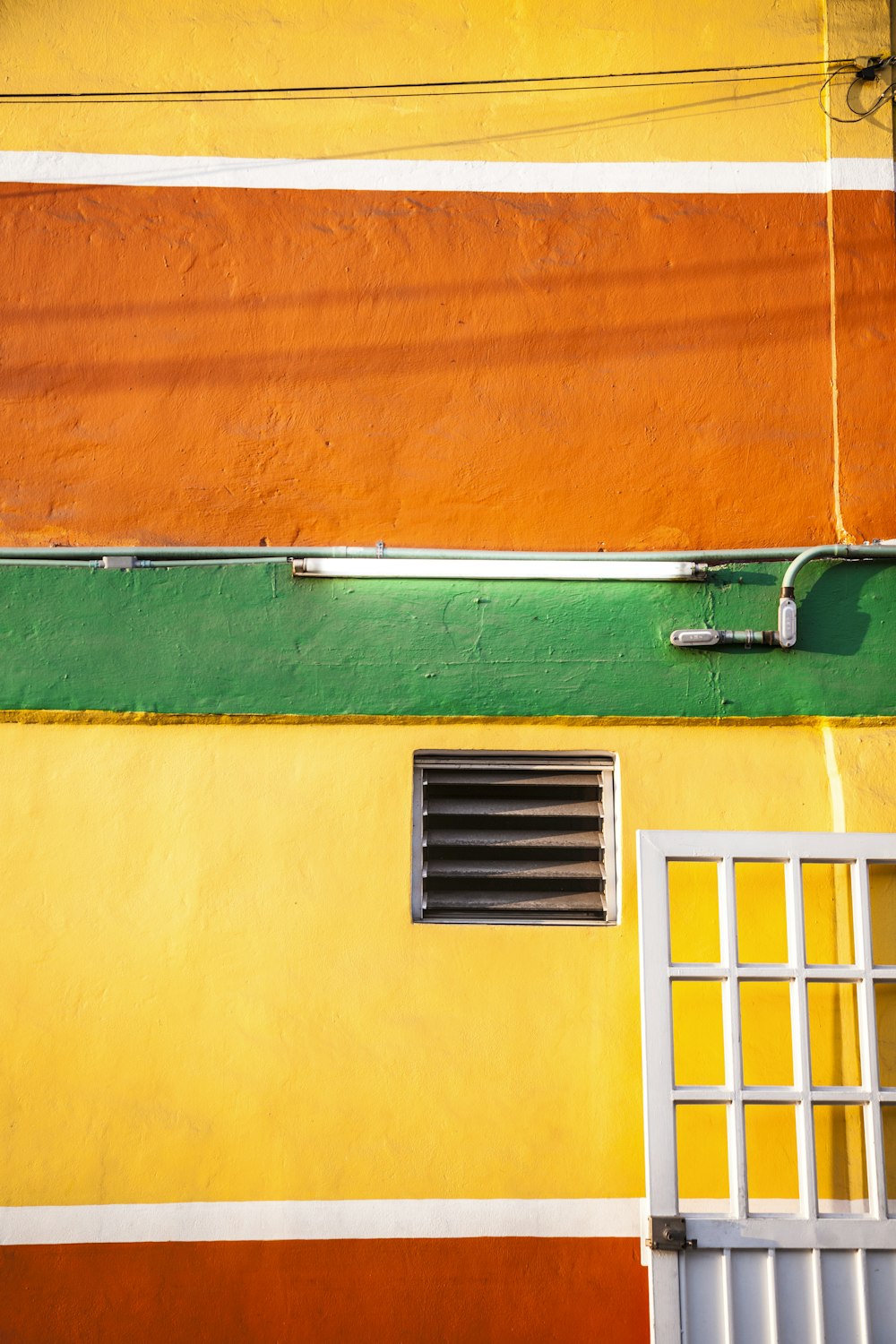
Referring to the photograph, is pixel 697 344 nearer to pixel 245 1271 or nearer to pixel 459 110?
pixel 459 110

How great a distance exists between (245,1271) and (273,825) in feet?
4.66

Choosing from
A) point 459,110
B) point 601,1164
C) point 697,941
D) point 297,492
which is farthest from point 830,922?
point 459,110

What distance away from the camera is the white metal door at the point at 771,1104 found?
3.34 meters

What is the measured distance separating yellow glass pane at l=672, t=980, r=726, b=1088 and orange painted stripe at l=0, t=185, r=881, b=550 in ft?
5.29

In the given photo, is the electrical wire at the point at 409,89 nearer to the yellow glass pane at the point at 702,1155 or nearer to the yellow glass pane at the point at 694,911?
the yellow glass pane at the point at 694,911

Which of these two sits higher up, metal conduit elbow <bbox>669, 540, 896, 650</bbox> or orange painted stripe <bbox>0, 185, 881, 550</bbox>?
orange painted stripe <bbox>0, 185, 881, 550</bbox>

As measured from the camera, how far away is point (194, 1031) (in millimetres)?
3633

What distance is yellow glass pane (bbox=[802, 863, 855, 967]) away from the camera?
373cm

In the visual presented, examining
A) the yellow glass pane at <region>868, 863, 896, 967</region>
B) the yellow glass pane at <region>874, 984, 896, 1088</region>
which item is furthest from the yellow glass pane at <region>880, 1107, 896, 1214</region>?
the yellow glass pane at <region>868, 863, 896, 967</region>

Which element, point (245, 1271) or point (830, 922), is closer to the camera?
point (245, 1271)

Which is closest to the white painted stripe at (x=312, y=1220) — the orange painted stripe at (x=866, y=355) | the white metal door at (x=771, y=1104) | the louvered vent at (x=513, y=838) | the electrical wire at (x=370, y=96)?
the white metal door at (x=771, y=1104)

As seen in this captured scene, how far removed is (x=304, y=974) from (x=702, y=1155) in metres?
1.45

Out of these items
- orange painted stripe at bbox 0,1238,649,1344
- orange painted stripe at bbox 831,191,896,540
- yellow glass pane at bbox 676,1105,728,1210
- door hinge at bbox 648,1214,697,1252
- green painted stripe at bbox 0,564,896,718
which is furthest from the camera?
orange painted stripe at bbox 831,191,896,540

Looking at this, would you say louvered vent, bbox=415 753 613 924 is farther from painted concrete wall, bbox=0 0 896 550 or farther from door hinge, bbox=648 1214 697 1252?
door hinge, bbox=648 1214 697 1252
